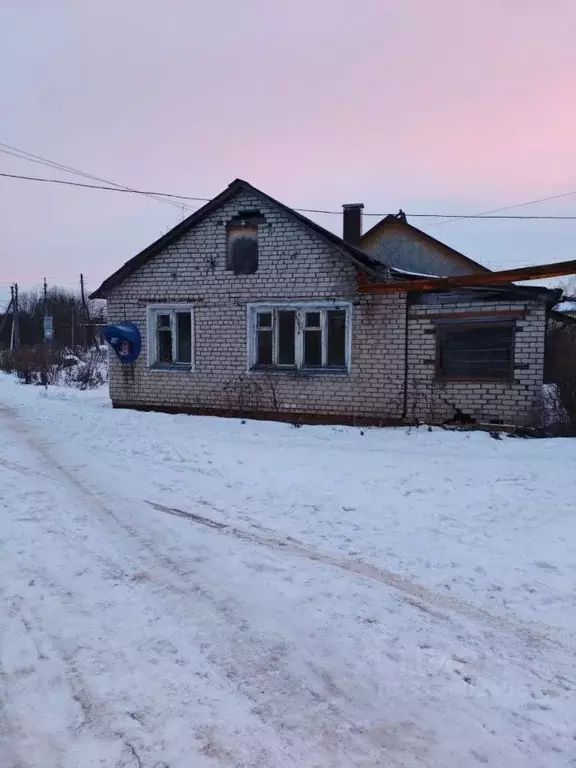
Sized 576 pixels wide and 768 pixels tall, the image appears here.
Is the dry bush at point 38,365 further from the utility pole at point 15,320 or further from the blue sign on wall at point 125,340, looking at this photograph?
the utility pole at point 15,320

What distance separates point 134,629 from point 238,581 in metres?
0.92

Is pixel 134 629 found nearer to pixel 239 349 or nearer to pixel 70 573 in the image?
pixel 70 573

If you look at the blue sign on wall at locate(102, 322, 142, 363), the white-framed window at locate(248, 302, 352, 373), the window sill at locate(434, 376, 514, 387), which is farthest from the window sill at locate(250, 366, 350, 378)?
the blue sign on wall at locate(102, 322, 142, 363)

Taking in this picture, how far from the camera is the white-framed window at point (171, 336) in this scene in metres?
13.1

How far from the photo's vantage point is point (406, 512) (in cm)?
581

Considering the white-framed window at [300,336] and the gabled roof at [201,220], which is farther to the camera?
the white-framed window at [300,336]

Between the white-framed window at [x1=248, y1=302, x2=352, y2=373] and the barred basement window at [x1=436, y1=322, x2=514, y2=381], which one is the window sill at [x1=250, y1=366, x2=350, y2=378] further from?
the barred basement window at [x1=436, y1=322, x2=514, y2=381]

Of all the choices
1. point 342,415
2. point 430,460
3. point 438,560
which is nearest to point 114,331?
point 342,415

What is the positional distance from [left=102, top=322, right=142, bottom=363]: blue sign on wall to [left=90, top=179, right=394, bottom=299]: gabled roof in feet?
3.57

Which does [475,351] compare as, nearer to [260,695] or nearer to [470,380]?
[470,380]

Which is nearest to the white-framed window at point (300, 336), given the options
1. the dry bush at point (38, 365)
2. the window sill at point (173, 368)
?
the window sill at point (173, 368)

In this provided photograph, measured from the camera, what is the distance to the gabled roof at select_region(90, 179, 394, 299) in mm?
11359

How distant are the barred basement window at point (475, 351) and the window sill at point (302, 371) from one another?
198 cm

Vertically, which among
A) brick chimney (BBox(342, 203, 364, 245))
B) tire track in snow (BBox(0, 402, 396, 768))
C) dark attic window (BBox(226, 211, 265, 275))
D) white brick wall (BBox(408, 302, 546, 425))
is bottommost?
tire track in snow (BBox(0, 402, 396, 768))
